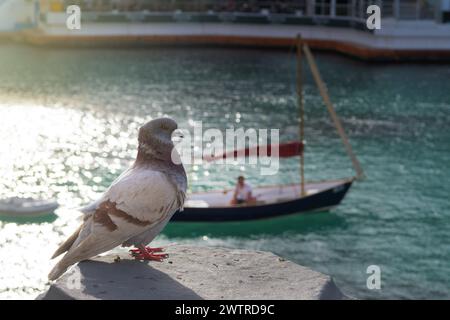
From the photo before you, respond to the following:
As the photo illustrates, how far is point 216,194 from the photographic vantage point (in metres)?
42.3

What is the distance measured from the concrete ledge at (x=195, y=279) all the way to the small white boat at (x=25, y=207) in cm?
2895

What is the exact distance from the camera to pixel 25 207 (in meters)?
41.0

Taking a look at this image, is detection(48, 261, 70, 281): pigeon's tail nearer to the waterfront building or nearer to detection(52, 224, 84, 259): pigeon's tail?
detection(52, 224, 84, 259): pigeon's tail

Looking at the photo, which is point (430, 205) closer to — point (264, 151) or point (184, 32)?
point (264, 151)

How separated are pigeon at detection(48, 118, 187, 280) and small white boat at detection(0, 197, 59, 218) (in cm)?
2938

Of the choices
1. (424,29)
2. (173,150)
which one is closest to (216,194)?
(173,150)

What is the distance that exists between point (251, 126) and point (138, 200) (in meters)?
49.3

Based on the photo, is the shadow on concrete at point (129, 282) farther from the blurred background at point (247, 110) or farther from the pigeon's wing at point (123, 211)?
the blurred background at point (247, 110)

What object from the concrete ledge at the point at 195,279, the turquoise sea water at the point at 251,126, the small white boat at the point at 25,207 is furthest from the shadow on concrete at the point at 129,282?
the small white boat at the point at 25,207

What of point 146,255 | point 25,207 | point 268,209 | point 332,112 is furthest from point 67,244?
point 332,112

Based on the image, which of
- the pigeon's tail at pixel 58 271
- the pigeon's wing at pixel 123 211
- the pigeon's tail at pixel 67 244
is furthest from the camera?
the pigeon's tail at pixel 67 244

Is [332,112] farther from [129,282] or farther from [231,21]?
[231,21]

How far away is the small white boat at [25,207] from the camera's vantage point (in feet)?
134

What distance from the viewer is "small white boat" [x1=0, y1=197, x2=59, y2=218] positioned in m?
40.9
